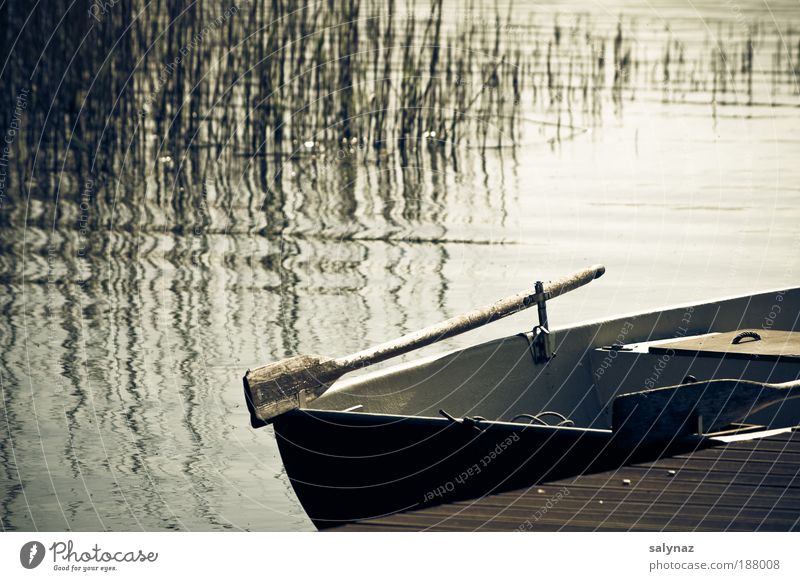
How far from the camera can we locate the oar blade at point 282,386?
645 cm

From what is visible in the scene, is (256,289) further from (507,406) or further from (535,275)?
(507,406)

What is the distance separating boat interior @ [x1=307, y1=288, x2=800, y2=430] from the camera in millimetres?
7648

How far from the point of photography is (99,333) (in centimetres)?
1103

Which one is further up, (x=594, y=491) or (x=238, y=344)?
(x=594, y=491)

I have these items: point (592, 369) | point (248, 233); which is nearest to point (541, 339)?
point (592, 369)

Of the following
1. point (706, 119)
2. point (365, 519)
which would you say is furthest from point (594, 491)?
point (706, 119)

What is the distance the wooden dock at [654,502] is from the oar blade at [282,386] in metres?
0.54

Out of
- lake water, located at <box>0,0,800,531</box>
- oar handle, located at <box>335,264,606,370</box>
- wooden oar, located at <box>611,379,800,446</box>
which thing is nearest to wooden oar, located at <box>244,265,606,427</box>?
oar handle, located at <box>335,264,606,370</box>

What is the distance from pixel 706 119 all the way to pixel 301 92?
5415 millimetres

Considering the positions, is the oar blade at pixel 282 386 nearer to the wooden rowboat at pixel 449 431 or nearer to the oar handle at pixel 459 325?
the wooden rowboat at pixel 449 431

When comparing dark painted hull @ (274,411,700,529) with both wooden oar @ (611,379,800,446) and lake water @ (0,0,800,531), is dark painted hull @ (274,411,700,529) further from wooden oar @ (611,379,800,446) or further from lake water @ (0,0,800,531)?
lake water @ (0,0,800,531)

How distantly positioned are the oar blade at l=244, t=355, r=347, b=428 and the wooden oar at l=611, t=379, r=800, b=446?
1283 millimetres

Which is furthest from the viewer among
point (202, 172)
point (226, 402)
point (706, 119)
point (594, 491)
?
point (706, 119)

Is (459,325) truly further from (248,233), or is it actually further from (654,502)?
(248,233)
